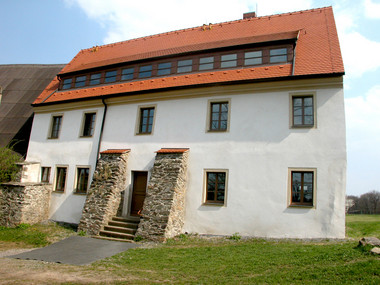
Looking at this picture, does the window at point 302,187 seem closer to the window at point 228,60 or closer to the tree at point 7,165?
the window at point 228,60

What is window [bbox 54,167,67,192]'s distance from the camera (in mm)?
16047

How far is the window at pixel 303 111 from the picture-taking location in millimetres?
11836

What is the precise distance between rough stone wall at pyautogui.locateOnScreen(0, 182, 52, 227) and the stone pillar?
3494 mm

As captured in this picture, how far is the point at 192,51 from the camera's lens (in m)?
15.5

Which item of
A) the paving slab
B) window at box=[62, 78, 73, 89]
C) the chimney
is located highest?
the chimney

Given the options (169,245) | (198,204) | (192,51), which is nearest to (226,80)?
(192,51)

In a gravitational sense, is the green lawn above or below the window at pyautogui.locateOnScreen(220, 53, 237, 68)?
below

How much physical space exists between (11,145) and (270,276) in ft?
56.6

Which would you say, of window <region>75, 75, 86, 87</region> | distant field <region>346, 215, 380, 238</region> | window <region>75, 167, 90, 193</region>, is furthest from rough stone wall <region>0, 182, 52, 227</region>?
distant field <region>346, 215, 380, 238</region>

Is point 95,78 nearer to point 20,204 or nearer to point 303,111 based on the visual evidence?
point 20,204

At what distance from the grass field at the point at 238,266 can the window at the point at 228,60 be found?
839 centimetres

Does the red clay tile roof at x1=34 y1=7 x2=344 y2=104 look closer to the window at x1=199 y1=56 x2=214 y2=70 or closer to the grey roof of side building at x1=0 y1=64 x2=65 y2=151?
the window at x1=199 y1=56 x2=214 y2=70

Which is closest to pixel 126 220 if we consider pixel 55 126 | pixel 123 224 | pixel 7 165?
pixel 123 224

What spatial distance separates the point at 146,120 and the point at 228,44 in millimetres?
5562
